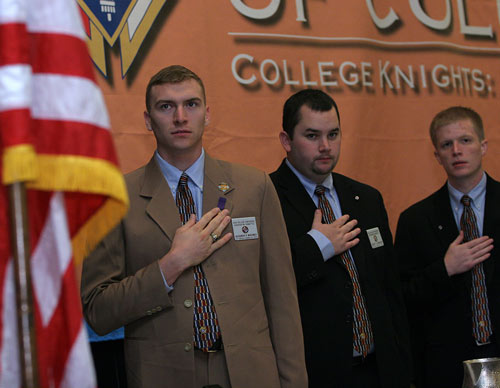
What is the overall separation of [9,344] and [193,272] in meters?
1.02

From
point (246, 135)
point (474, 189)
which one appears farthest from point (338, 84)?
point (474, 189)

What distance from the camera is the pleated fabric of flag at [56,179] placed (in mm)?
1472

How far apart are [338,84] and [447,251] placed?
46.8 inches

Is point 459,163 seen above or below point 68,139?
above

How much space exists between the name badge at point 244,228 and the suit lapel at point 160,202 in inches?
8.0

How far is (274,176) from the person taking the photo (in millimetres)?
3096

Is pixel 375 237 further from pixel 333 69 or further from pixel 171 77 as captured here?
pixel 333 69

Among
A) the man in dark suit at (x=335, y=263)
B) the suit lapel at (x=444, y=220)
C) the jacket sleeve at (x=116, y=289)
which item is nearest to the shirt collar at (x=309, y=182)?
the man in dark suit at (x=335, y=263)

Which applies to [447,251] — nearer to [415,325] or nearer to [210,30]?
[415,325]

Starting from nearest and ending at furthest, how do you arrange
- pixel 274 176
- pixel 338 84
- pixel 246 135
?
pixel 274 176
pixel 246 135
pixel 338 84

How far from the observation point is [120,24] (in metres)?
3.37

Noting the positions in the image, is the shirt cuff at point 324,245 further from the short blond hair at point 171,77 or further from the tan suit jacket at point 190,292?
the short blond hair at point 171,77

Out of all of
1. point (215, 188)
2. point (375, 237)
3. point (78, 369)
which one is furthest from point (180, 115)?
point (78, 369)

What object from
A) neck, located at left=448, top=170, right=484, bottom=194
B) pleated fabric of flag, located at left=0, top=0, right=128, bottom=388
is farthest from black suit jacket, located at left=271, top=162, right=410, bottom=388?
pleated fabric of flag, located at left=0, top=0, right=128, bottom=388
